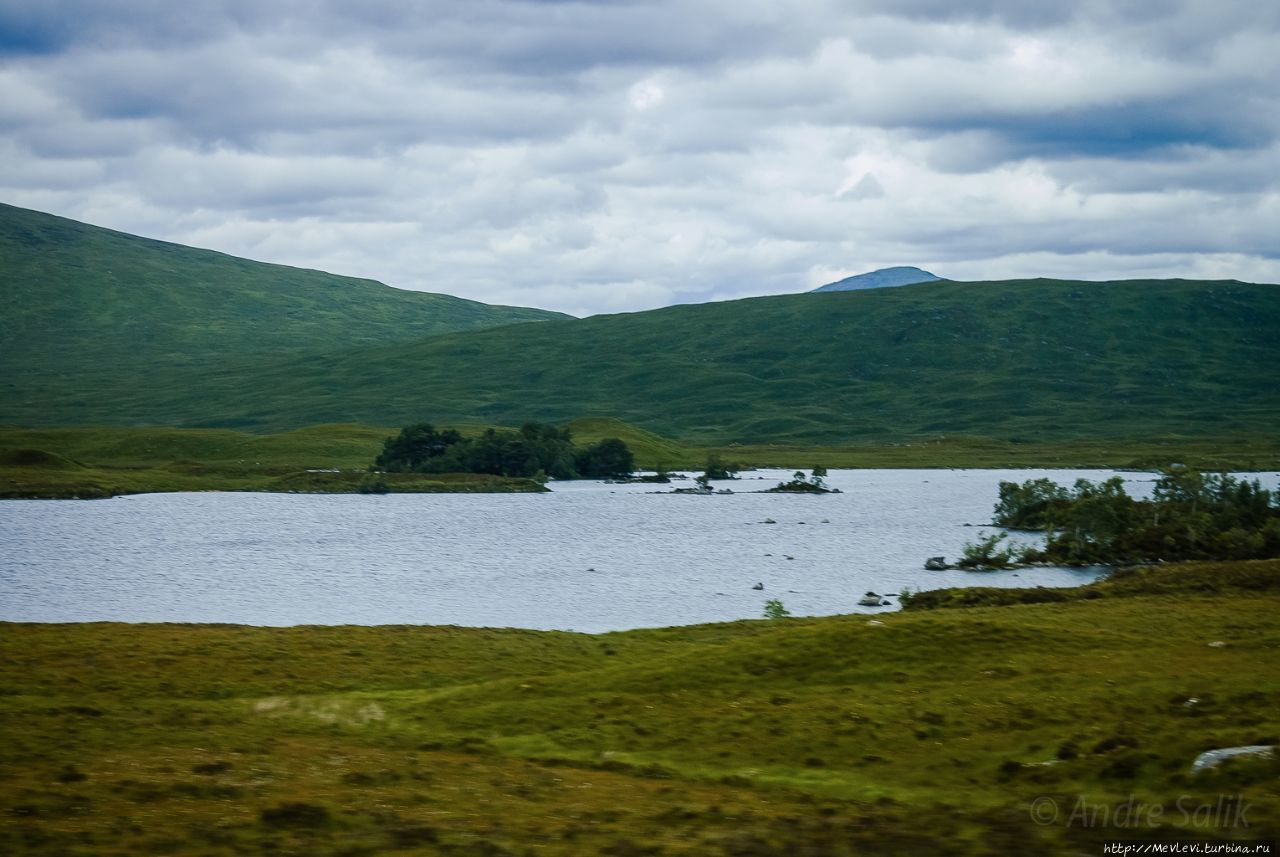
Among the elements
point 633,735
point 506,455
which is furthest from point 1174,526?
point 506,455

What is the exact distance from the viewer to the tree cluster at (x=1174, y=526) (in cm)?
8425

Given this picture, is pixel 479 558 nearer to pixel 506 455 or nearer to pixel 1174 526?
pixel 1174 526

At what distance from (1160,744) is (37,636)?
122 feet

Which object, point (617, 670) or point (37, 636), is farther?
point (37, 636)

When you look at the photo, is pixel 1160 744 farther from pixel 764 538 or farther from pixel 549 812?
pixel 764 538

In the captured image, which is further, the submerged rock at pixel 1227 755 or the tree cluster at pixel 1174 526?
the tree cluster at pixel 1174 526

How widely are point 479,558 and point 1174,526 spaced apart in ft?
171

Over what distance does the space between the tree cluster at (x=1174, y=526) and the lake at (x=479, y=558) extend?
20.8 feet

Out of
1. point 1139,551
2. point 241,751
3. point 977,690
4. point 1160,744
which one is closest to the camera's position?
point 1160,744

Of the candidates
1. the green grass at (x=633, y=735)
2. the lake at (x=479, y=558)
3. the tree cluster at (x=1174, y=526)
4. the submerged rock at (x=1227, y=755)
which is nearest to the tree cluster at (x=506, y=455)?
the lake at (x=479, y=558)

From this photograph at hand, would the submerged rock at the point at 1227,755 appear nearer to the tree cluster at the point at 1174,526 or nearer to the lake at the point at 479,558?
the lake at the point at 479,558

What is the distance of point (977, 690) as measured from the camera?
33.8 meters

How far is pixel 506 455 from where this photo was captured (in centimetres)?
18362

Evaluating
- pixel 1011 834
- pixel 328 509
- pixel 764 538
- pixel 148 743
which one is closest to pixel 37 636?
pixel 148 743
